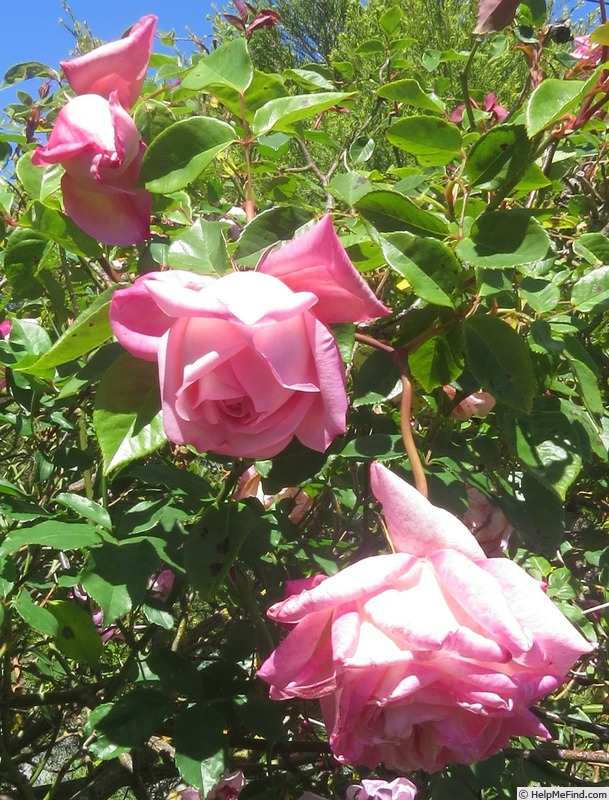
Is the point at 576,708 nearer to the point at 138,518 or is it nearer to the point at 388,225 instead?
the point at 138,518

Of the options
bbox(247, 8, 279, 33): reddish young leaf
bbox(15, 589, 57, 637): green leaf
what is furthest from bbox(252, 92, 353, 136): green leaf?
bbox(247, 8, 279, 33): reddish young leaf

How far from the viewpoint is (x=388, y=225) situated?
2.01ft

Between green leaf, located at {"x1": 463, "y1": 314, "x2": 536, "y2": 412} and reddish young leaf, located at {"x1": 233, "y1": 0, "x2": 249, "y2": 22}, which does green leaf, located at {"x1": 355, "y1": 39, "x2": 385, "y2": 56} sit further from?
green leaf, located at {"x1": 463, "y1": 314, "x2": 536, "y2": 412}

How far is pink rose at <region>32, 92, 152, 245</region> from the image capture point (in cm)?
56

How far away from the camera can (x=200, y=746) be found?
2.44 feet

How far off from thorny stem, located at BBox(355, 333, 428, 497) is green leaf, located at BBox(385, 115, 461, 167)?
24cm

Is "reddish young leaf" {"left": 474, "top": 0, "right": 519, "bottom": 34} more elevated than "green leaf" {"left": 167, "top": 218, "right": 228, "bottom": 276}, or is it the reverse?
"reddish young leaf" {"left": 474, "top": 0, "right": 519, "bottom": 34}

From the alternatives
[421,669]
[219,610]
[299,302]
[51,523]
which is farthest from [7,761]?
[299,302]

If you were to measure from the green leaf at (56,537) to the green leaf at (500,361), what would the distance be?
1.36 feet

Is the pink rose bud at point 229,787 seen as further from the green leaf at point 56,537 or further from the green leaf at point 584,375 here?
the green leaf at point 584,375

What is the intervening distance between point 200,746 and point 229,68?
2.31ft

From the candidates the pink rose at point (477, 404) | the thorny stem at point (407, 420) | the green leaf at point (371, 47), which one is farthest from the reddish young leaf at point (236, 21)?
the thorny stem at point (407, 420)

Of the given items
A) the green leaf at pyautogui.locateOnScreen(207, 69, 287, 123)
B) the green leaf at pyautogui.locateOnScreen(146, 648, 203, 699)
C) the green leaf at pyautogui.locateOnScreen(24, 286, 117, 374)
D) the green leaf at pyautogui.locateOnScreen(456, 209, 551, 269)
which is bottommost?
the green leaf at pyautogui.locateOnScreen(146, 648, 203, 699)

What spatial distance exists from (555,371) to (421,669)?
423mm
